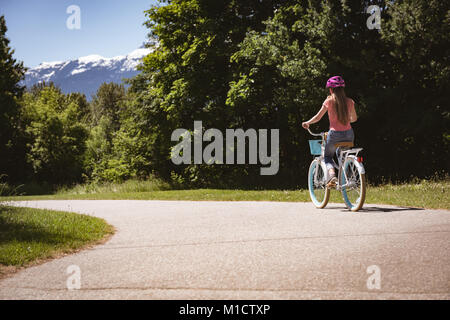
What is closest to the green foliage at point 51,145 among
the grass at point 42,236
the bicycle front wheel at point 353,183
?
the grass at point 42,236

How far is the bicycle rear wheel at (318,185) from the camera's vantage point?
7836mm

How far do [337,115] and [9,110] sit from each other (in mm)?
33955

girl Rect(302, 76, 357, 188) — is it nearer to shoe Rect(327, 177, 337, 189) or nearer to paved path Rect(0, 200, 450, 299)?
shoe Rect(327, 177, 337, 189)

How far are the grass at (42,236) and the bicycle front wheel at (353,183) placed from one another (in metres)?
4.11

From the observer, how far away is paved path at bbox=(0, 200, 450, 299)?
11.0ft

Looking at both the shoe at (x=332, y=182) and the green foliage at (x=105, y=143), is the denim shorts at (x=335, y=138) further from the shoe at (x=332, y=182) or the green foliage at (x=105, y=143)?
the green foliage at (x=105, y=143)

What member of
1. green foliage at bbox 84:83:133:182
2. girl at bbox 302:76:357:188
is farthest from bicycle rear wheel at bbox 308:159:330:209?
green foliage at bbox 84:83:133:182

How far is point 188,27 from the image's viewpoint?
20203mm

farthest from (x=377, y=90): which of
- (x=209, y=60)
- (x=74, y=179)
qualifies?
(x=74, y=179)

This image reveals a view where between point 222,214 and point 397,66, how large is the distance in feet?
39.2

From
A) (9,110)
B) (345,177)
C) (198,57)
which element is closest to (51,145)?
(9,110)

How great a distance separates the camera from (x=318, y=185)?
811 centimetres

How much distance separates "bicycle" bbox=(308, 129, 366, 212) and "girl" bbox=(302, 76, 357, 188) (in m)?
0.11

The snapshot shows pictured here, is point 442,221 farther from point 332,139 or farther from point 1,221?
point 1,221
